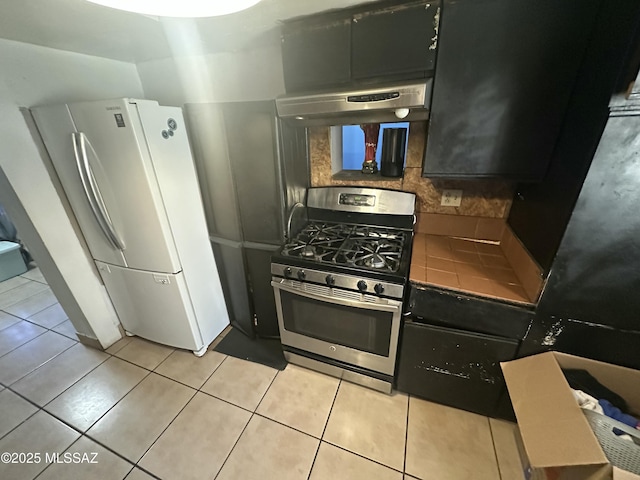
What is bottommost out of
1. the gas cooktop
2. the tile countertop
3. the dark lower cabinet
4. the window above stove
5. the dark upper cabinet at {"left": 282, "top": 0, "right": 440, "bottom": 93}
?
the dark lower cabinet

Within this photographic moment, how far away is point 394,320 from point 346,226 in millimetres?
763

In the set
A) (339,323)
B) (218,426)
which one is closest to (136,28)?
(339,323)

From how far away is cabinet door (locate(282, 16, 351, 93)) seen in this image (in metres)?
1.25

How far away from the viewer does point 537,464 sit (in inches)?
34.8

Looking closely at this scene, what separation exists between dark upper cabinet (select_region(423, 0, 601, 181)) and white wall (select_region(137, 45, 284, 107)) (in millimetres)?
1116

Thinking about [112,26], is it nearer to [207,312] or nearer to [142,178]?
[142,178]

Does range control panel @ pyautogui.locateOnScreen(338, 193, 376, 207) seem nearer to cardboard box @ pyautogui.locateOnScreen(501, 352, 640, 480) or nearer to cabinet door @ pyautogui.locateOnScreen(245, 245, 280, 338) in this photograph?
cabinet door @ pyautogui.locateOnScreen(245, 245, 280, 338)

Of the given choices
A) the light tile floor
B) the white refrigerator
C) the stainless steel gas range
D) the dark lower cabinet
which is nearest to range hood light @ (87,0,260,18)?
the white refrigerator

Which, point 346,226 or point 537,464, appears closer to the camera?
point 537,464

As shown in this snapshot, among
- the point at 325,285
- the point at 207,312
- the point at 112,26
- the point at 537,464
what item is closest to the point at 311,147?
the point at 325,285

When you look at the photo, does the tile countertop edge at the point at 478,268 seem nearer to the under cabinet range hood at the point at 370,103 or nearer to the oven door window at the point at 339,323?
the oven door window at the point at 339,323

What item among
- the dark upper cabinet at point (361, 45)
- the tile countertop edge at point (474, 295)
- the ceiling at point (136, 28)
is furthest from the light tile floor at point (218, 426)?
the ceiling at point (136, 28)

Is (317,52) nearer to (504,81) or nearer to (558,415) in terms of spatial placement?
(504,81)

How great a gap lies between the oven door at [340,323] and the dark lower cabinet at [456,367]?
0.11 m
